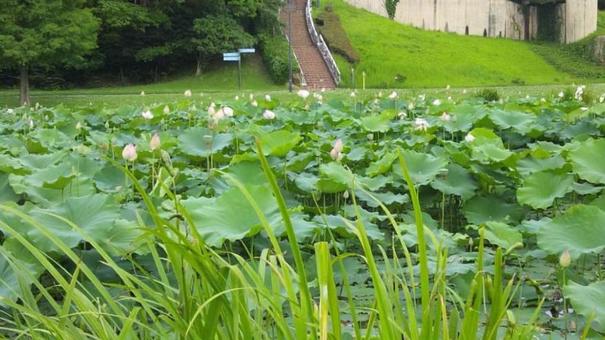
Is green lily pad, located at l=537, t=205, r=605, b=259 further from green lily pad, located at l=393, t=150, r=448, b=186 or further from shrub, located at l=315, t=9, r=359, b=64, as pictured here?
shrub, located at l=315, t=9, r=359, b=64

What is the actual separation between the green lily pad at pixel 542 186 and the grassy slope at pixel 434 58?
17826 mm

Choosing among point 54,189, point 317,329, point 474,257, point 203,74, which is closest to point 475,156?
point 474,257

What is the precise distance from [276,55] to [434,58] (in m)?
5.36

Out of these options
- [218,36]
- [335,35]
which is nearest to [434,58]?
[335,35]

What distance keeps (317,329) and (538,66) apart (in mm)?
24553

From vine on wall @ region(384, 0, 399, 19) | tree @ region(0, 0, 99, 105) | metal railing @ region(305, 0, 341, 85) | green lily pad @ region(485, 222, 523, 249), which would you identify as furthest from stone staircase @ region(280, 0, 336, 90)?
green lily pad @ region(485, 222, 523, 249)

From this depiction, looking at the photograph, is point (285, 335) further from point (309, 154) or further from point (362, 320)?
point (309, 154)

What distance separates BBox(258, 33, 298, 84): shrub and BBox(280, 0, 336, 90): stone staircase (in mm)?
461

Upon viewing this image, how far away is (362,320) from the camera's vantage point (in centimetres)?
163

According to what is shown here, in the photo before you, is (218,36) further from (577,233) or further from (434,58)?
(577,233)

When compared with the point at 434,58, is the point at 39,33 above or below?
above

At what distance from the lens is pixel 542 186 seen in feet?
6.77

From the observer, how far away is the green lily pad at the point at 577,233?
1524mm

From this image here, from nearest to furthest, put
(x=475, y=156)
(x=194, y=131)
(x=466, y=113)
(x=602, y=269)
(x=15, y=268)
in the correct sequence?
1. (x=15, y=268)
2. (x=602, y=269)
3. (x=475, y=156)
4. (x=194, y=131)
5. (x=466, y=113)
